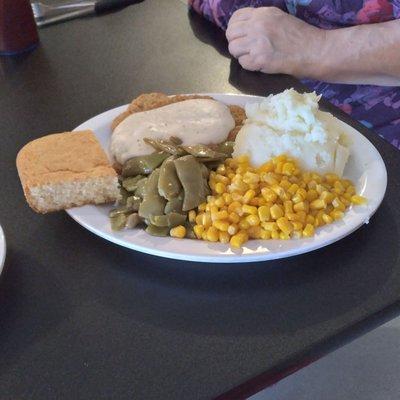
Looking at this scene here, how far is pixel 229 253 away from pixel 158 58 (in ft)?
3.07

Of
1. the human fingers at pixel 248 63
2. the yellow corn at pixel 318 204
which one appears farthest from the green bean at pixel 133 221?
the human fingers at pixel 248 63

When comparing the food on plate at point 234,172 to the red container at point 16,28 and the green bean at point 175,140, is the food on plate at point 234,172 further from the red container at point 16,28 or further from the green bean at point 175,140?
the red container at point 16,28

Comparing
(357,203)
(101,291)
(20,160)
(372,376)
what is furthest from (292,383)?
(20,160)

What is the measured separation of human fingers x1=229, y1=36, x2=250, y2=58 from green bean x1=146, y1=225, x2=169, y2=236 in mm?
766

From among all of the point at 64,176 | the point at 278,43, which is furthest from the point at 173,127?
the point at 278,43

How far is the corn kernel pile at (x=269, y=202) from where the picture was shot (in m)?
1.01

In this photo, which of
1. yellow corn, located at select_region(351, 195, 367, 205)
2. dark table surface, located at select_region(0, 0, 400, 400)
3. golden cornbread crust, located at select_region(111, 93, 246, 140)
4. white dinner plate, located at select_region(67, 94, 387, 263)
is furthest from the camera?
golden cornbread crust, located at select_region(111, 93, 246, 140)

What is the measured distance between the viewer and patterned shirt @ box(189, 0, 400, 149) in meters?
1.57

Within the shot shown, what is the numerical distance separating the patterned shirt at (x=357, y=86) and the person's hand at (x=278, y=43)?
0.06m

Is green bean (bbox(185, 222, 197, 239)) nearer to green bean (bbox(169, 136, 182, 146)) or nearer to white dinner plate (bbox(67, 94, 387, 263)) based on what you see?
white dinner plate (bbox(67, 94, 387, 263))

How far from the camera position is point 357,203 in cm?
108

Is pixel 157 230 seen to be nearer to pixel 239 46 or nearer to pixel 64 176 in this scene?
pixel 64 176

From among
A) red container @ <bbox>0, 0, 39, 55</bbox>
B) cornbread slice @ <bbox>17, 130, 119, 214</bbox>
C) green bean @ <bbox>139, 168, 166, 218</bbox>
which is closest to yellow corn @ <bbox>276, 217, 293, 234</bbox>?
green bean @ <bbox>139, 168, 166, 218</bbox>

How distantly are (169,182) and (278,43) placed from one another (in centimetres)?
70
